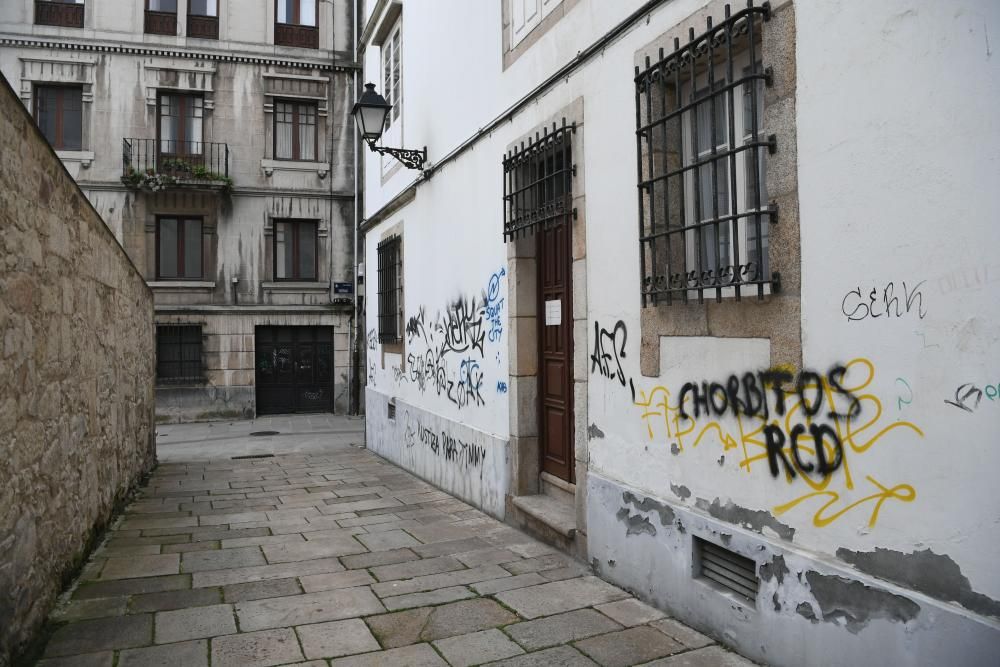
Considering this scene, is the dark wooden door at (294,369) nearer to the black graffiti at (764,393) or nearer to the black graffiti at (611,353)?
the black graffiti at (611,353)

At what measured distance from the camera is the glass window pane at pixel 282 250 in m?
17.2

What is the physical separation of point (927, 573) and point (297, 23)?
1792 cm

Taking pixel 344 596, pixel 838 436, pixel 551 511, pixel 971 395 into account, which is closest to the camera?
pixel 971 395

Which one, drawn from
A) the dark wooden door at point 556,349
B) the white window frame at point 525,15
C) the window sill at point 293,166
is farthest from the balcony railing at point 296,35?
the dark wooden door at point 556,349

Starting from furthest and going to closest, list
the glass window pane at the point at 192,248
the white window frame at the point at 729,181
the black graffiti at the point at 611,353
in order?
the glass window pane at the point at 192,248 → the black graffiti at the point at 611,353 → the white window frame at the point at 729,181

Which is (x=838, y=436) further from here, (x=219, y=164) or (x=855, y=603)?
(x=219, y=164)

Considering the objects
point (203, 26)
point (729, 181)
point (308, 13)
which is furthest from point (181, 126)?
point (729, 181)

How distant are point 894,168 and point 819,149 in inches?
15.6

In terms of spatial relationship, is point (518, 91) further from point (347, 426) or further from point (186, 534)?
point (347, 426)

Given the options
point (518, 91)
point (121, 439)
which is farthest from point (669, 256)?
point (121, 439)

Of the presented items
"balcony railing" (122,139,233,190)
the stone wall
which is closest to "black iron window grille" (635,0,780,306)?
the stone wall

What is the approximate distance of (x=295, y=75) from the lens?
Answer: 17141 millimetres

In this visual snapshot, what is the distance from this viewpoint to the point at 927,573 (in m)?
2.70

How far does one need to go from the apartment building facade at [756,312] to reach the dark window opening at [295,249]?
11.3 meters
